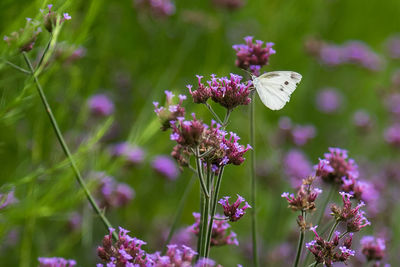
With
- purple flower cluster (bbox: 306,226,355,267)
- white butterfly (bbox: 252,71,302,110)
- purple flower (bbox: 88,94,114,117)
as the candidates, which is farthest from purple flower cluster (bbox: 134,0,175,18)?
purple flower cluster (bbox: 306,226,355,267)

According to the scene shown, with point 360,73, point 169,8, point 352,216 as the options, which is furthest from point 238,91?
point 360,73

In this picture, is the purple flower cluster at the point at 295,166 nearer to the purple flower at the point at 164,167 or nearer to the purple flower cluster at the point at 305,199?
the purple flower at the point at 164,167

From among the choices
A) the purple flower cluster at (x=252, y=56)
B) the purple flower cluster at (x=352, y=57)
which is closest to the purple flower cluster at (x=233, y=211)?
the purple flower cluster at (x=252, y=56)

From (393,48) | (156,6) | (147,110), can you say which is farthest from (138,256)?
(393,48)

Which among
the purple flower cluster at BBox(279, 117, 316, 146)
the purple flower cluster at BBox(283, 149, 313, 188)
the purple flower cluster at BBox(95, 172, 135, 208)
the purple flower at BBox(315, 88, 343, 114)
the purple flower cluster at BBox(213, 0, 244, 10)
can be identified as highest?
the purple flower at BBox(315, 88, 343, 114)

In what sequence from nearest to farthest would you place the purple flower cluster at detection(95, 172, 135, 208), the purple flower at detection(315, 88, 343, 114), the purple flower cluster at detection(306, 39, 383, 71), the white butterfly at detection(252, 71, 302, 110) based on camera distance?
the white butterfly at detection(252, 71, 302, 110) → the purple flower cluster at detection(95, 172, 135, 208) → the purple flower cluster at detection(306, 39, 383, 71) → the purple flower at detection(315, 88, 343, 114)

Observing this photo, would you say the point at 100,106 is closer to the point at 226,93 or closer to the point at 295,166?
the point at 295,166

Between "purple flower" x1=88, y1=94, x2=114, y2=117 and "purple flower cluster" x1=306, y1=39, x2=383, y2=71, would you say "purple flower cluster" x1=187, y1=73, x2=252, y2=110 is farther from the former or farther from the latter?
"purple flower cluster" x1=306, y1=39, x2=383, y2=71
